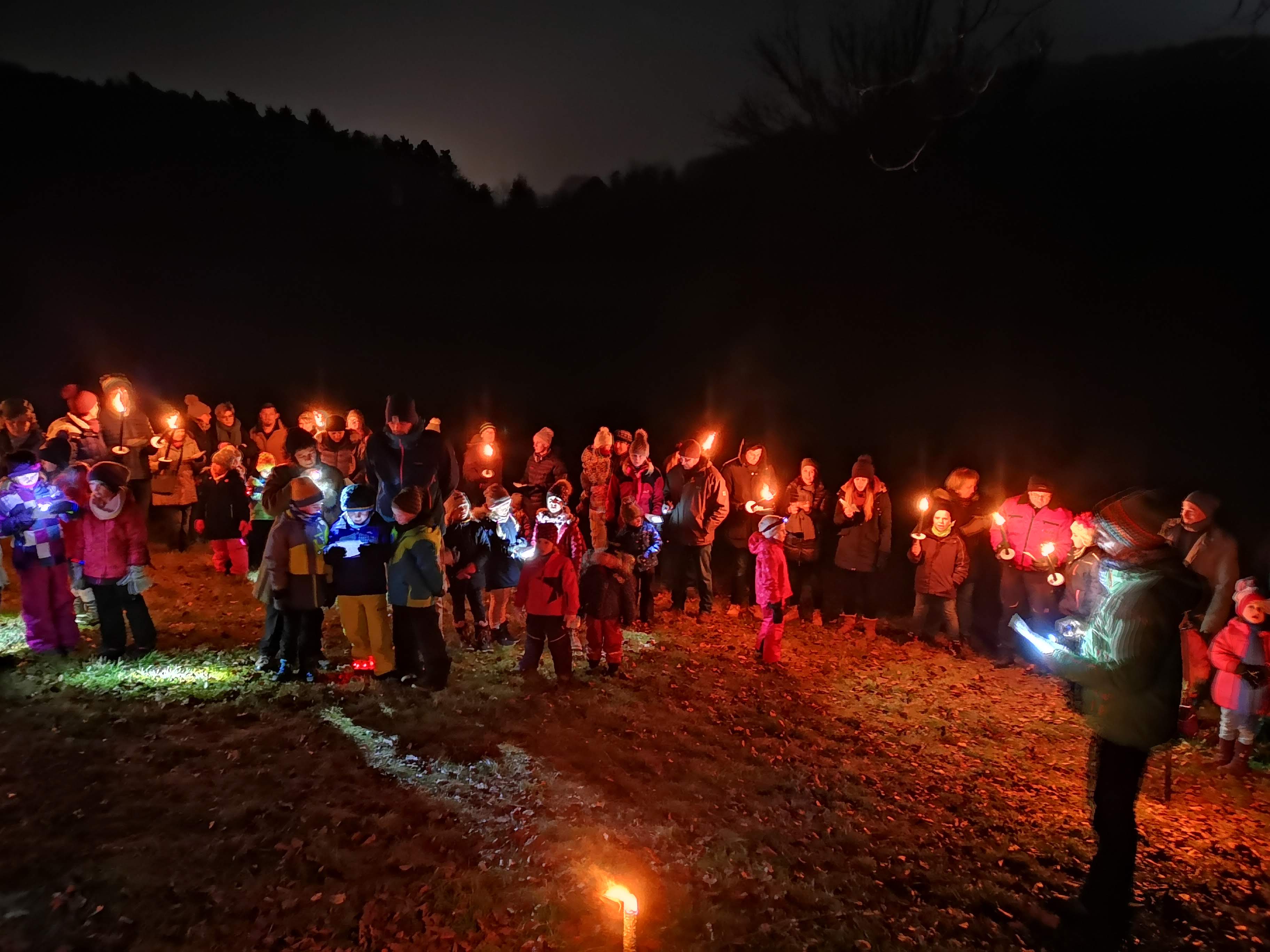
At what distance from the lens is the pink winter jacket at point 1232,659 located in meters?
5.30

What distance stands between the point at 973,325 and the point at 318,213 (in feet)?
58.2

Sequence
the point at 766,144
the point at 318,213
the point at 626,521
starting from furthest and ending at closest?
the point at 318,213 < the point at 766,144 < the point at 626,521

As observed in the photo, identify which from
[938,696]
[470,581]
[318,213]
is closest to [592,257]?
[318,213]

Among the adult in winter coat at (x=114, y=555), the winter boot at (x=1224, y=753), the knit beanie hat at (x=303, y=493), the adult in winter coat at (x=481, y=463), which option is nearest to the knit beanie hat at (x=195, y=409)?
the adult in winter coat at (x=481, y=463)

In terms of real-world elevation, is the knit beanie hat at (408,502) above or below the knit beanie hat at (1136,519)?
above

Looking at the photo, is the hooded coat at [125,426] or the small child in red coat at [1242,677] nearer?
the small child in red coat at [1242,677]

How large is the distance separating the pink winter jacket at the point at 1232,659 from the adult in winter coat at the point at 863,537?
3424 millimetres

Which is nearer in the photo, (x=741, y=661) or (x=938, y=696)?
(x=938, y=696)

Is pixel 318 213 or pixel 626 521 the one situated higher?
pixel 318 213

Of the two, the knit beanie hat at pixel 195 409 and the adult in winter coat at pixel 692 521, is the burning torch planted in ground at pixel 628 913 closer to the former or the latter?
the adult in winter coat at pixel 692 521

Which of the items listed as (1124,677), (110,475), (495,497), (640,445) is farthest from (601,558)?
(110,475)

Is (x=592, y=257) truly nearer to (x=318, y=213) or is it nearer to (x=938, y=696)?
(x=318, y=213)

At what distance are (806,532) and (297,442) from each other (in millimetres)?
7339

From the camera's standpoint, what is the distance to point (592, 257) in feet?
58.4
